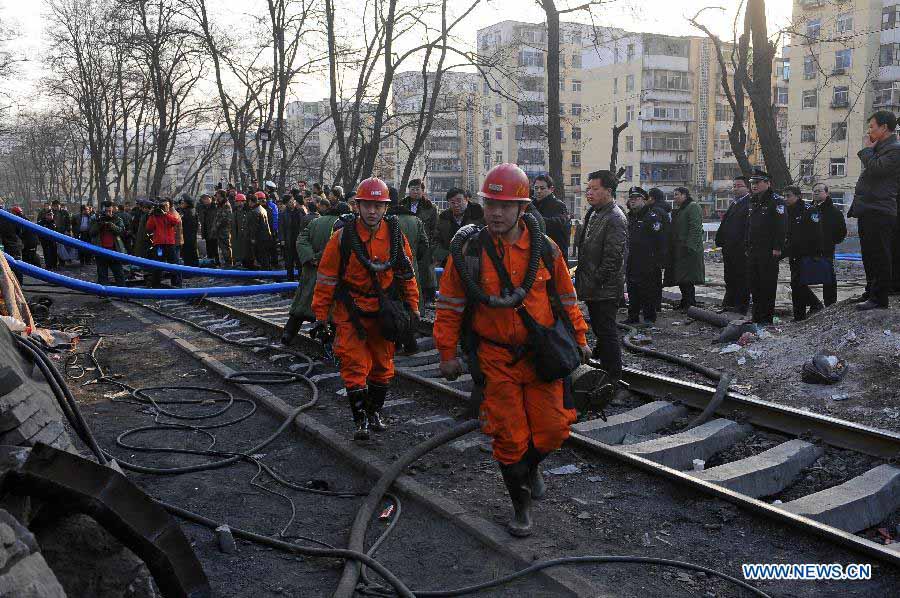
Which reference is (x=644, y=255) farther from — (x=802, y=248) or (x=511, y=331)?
(x=511, y=331)

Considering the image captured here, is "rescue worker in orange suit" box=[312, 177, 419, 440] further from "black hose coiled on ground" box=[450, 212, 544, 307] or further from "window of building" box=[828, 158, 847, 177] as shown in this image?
"window of building" box=[828, 158, 847, 177]

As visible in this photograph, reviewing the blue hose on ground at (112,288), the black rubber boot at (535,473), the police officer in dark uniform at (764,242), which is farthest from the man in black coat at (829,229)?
the blue hose on ground at (112,288)

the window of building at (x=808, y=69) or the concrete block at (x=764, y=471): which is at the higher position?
the window of building at (x=808, y=69)

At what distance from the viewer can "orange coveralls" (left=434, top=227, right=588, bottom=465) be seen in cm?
453

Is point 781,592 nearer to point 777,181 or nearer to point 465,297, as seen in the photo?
point 465,297

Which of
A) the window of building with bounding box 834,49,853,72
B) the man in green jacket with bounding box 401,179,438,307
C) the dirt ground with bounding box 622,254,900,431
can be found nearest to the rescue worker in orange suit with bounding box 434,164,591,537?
the dirt ground with bounding box 622,254,900,431

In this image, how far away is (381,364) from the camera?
6691mm

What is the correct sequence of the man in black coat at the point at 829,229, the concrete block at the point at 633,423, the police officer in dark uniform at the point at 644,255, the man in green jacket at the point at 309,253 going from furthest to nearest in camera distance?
the police officer in dark uniform at the point at 644,255 → the man in black coat at the point at 829,229 → the man in green jacket at the point at 309,253 → the concrete block at the point at 633,423

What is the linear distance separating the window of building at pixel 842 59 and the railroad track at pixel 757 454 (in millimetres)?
58155

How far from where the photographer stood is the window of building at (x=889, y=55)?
55.0 m

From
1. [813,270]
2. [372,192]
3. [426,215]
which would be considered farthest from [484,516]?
[426,215]

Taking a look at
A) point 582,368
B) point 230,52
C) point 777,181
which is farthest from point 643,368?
point 230,52

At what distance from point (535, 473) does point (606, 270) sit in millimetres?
3197

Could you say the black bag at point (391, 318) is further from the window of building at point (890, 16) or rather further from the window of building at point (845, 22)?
the window of building at point (890, 16)
